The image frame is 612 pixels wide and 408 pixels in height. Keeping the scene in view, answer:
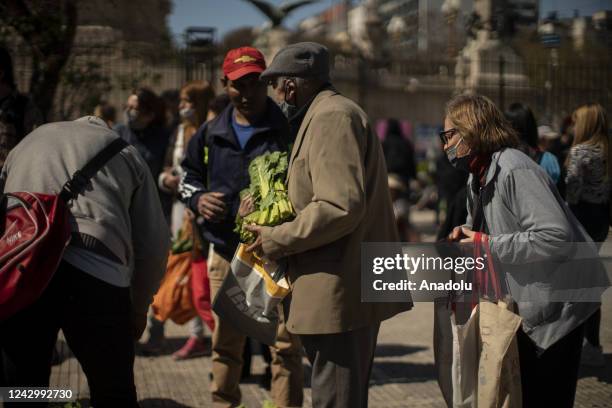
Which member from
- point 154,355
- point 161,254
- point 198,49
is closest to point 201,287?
point 154,355

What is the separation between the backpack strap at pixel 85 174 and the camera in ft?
10.8

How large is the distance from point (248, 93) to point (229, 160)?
1.35 feet

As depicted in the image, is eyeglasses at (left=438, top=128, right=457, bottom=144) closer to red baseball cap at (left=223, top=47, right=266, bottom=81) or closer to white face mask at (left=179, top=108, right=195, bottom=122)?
red baseball cap at (left=223, top=47, right=266, bottom=81)

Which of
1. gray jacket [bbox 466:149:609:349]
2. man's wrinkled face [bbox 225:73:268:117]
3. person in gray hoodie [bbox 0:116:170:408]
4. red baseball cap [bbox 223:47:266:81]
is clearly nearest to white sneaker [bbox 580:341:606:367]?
gray jacket [bbox 466:149:609:349]

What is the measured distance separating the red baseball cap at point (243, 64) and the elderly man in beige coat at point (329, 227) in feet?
3.66

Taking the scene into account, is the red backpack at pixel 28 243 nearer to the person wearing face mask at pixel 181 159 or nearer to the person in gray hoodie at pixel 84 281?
the person in gray hoodie at pixel 84 281

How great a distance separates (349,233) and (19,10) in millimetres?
4864

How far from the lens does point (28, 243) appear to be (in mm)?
3072

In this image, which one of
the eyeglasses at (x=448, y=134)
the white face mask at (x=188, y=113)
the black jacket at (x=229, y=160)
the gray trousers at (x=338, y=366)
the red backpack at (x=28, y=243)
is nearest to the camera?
the red backpack at (x=28, y=243)

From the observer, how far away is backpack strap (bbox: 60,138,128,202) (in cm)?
328

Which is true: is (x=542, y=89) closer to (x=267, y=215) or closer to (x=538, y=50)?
(x=538, y=50)

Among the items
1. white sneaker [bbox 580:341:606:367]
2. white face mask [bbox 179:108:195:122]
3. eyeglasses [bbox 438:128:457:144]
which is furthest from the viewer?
Result: white face mask [bbox 179:108:195:122]

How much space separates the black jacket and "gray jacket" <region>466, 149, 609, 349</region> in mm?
1680

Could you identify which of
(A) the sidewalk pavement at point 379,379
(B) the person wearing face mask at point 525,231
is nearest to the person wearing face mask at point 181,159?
(A) the sidewalk pavement at point 379,379
